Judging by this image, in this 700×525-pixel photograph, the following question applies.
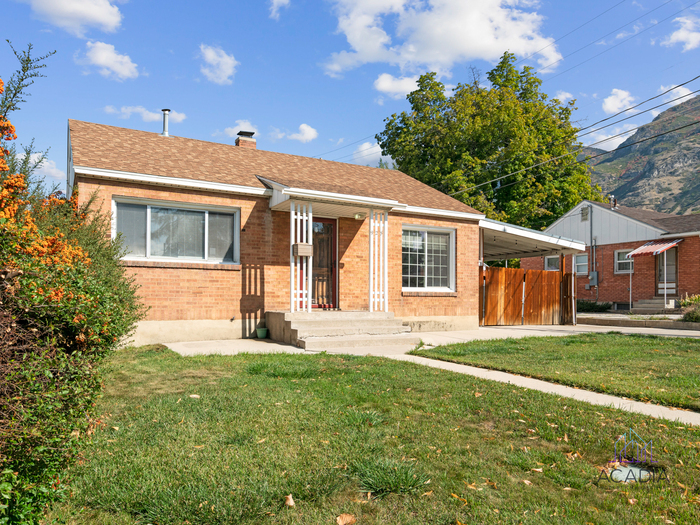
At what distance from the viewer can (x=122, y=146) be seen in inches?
457

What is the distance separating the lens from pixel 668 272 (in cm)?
2433

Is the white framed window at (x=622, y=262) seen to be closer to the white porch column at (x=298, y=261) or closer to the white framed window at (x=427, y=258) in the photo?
the white framed window at (x=427, y=258)

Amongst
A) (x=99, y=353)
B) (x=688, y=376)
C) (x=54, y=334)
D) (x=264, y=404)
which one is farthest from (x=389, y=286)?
(x=54, y=334)

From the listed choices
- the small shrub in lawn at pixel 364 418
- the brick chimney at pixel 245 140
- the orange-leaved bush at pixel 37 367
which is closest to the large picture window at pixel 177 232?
the brick chimney at pixel 245 140

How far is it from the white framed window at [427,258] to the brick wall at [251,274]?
29 centimetres

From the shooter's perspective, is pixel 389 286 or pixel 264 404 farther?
pixel 389 286

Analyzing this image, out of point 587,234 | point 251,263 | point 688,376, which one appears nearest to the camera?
point 688,376

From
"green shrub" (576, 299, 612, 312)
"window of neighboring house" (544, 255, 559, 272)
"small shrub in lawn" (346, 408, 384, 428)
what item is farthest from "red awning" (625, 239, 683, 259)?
"small shrub in lawn" (346, 408, 384, 428)

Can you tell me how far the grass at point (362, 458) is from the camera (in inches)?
113

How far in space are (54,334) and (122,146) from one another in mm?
9712

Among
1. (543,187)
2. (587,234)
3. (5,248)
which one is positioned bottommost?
(5,248)

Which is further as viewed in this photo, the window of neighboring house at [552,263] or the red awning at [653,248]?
the window of neighboring house at [552,263]

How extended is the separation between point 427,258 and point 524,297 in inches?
196

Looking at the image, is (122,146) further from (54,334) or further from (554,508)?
(554,508)
